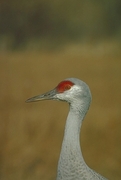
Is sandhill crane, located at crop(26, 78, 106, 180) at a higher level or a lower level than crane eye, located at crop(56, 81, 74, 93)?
lower

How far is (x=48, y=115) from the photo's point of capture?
126 inches

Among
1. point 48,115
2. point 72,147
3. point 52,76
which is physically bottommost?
point 72,147

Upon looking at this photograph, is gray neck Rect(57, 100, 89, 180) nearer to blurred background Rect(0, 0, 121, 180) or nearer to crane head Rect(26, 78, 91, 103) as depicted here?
crane head Rect(26, 78, 91, 103)

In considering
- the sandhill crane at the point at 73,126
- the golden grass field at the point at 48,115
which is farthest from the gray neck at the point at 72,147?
the golden grass field at the point at 48,115

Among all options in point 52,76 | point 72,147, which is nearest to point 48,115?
point 52,76

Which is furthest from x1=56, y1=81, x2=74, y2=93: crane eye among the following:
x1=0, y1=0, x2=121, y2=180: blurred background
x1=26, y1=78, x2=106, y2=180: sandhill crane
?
x1=0, y1=0, x2=121, y2=180: blurred background

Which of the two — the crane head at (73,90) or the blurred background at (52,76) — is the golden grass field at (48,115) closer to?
the blurred background at (52,76)

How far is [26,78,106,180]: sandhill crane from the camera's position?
208 centimetres

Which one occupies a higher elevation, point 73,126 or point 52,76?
point 52,76

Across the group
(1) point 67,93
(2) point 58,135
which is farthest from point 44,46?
(1) point 67,93

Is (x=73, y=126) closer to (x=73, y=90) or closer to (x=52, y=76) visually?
(x=73, y=90)

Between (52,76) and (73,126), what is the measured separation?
117cm

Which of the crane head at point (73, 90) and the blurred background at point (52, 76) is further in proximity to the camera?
the blurred background at point (52, 76)

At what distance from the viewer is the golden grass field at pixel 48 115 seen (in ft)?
10.4
